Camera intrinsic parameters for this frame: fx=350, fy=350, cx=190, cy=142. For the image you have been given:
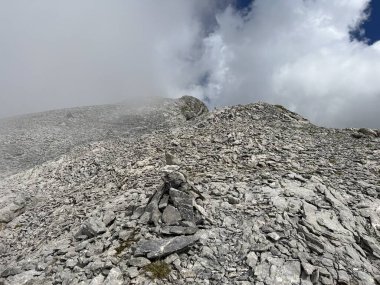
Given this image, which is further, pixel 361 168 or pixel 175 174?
pixel 361 168

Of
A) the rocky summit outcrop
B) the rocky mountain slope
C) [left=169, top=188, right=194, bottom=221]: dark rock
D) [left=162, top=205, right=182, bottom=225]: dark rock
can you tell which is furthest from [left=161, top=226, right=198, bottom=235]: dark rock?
the rocky mountain slope

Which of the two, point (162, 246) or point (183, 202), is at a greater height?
point (183, 202)

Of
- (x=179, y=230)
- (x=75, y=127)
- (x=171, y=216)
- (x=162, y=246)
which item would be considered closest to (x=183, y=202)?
(x=171, y=216)

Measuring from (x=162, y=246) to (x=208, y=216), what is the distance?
3.32m

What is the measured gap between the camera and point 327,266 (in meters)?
15.4

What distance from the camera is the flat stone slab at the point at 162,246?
51.8 feet

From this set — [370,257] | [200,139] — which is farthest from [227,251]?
[200,139]

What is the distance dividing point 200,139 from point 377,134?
58.5 feet

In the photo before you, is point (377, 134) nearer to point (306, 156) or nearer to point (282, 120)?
point (282, 120)

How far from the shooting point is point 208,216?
1838 cm

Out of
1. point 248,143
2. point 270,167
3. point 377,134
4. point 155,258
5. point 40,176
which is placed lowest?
point 155,258

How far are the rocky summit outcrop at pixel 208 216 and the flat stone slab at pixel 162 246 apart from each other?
0.05 metres

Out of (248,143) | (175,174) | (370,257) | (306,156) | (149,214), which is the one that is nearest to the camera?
(370,257)

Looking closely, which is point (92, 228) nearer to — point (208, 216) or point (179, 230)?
point (179, 230)
